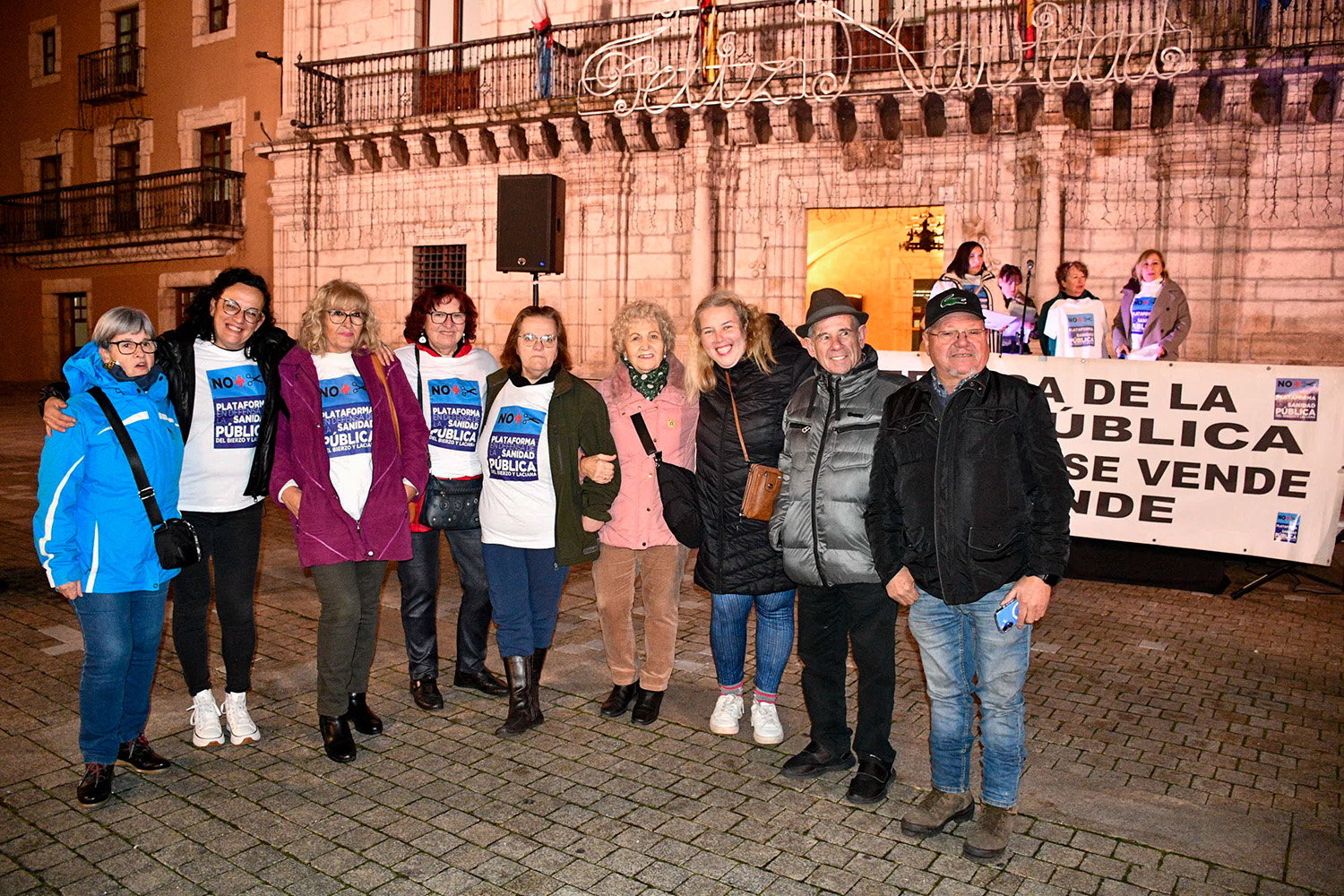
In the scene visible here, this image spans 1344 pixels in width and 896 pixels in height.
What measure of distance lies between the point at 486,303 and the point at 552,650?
13.1 meters

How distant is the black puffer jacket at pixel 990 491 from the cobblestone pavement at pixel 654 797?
106 cm

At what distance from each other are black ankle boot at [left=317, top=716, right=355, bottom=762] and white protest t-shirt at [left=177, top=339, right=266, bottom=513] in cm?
105

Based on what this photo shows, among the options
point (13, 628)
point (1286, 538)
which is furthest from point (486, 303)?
point (1286, 538)

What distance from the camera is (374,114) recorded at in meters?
19.0

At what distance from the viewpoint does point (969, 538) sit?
11.5 feet

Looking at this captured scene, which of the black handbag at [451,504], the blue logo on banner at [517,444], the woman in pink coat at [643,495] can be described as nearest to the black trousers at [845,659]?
the woman in pink coat at [643,495]

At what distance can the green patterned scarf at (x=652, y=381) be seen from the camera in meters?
4.73

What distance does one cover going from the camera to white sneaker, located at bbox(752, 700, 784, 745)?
15.0 feet

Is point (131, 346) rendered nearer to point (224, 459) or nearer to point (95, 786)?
point (224, 459)

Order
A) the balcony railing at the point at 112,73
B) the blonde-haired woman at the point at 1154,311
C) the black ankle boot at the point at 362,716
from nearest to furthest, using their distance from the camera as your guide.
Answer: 1. the black ankle boot at the point at 362,716
2. the blonde-haired woman at the point at 1154,311
3. the balcony railing at the point at 112,73

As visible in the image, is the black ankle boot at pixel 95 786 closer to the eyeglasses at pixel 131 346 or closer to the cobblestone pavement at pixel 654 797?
the cobblestone pavement at pixel 654 797

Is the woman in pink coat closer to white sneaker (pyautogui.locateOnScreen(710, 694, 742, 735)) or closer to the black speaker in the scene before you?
white sneaker (pyautogui.locateOnScreen(710, 694, 742, 735))

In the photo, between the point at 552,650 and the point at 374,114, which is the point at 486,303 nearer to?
the point at 374,114

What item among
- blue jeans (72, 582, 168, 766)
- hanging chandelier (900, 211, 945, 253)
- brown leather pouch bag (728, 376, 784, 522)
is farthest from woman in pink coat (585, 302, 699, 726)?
hanging chandelier (900, 211, 945, 253)
